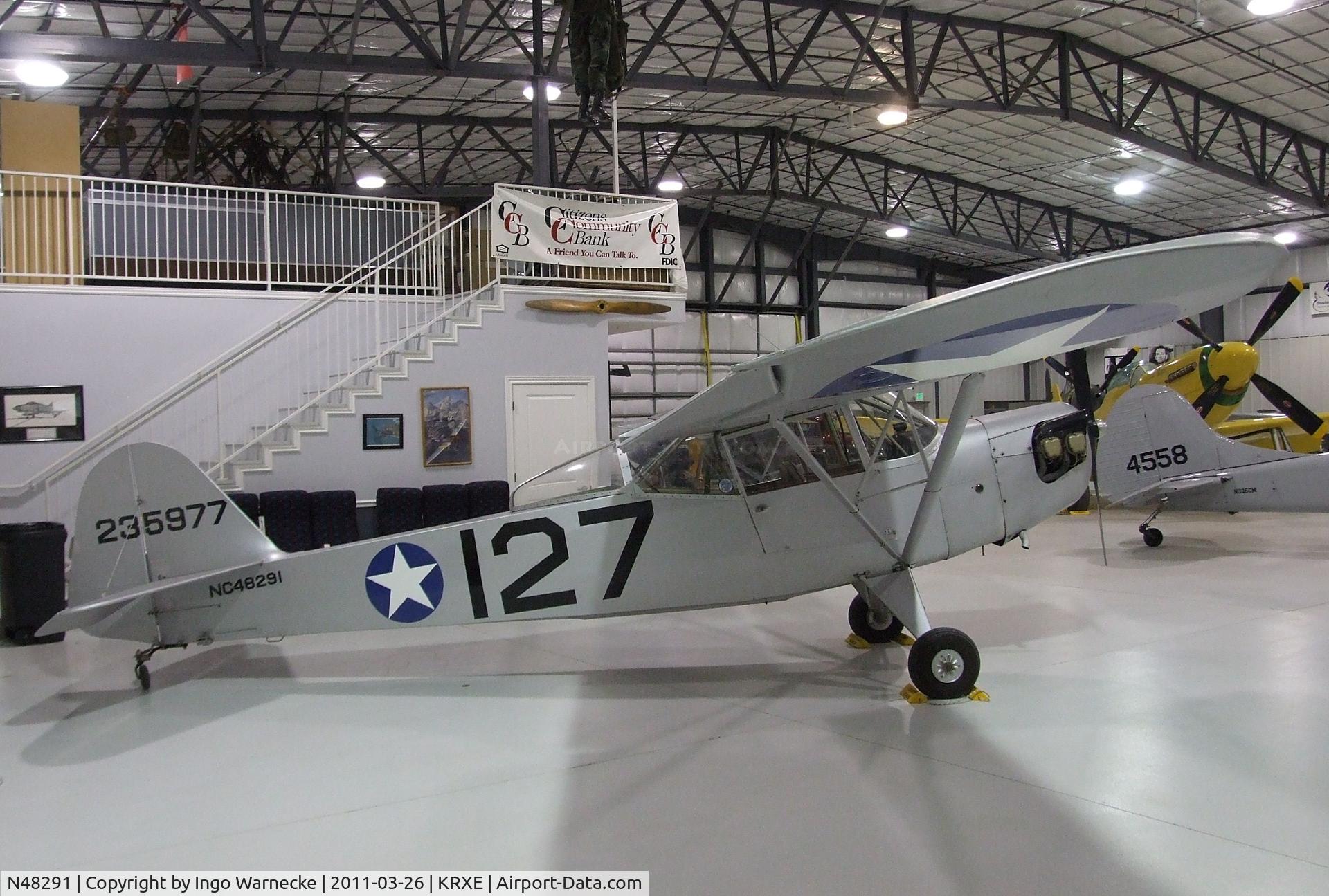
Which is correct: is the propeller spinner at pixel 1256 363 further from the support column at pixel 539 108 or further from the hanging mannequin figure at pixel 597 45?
the support column at pixel 539 108

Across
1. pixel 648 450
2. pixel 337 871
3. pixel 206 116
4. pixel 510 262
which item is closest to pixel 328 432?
pixel 510 262

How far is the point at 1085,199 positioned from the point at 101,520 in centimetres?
2459

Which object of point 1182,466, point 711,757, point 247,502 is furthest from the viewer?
point 1182,466

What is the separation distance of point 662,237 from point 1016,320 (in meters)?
8.41

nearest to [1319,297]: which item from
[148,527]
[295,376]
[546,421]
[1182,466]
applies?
[1182,466]

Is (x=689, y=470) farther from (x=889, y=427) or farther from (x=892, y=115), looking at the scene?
(x=892, y=115)

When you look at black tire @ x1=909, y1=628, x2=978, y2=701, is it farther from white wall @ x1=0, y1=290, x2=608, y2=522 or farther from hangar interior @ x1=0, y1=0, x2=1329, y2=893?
white wall @ x1=0, y1=290, x2=608, y2=522

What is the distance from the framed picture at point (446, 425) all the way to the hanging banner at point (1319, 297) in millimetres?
27707

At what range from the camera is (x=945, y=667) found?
5223mm

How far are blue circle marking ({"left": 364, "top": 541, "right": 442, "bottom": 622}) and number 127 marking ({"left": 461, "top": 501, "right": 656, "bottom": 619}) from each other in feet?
0.75

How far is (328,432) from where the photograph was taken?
10336 mm

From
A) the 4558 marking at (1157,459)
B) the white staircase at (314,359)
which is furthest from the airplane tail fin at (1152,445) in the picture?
the white staircase at (314,359)

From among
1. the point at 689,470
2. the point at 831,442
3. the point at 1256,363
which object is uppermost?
the point at 1256,363

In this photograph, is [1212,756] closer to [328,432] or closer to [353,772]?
[353,772]
